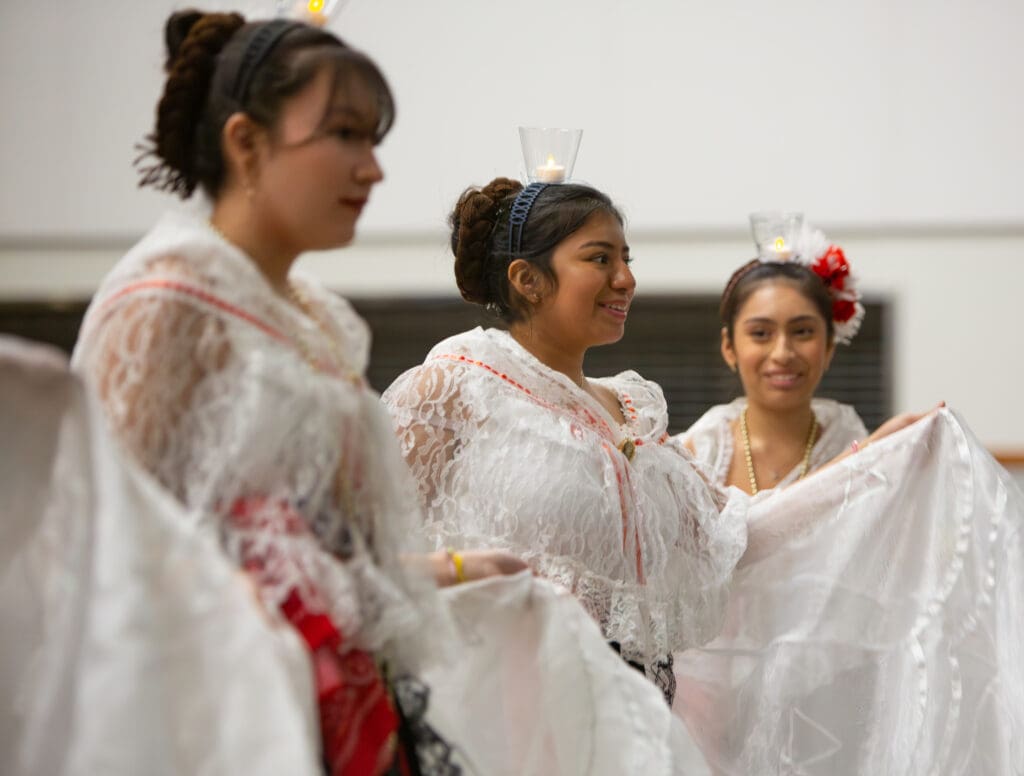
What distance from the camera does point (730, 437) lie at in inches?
129

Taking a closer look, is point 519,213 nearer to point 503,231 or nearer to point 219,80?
point 503,231

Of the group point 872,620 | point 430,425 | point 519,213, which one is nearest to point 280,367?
point 430,425

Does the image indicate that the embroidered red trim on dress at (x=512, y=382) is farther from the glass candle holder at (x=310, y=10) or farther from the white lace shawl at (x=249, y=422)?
the white lace shawl at (x=249, y=422)

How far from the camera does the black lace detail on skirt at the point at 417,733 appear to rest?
5.17 feet

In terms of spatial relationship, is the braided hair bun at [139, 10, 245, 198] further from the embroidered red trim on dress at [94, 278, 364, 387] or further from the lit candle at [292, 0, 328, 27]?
the embroidered red trim on dress at [94, 278, 364, 387]

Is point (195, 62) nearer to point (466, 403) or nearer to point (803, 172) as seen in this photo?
point (466, 403)

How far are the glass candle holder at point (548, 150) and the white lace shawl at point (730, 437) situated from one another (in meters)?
0.75

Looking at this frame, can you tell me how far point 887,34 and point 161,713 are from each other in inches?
163

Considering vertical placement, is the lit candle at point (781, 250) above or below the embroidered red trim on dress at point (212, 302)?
below

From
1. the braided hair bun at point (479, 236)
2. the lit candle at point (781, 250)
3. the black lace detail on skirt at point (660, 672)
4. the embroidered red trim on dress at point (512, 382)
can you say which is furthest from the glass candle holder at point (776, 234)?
the black lace detail on skirt at point (660, 672)

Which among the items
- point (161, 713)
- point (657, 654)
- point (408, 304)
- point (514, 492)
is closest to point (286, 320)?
point (161, 713)

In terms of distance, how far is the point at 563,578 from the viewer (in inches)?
89.4

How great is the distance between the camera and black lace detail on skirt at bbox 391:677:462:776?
1.58 meters

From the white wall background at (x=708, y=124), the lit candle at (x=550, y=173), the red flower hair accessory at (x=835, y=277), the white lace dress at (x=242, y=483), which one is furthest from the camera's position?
the white wall background at (x=708, y=124)
